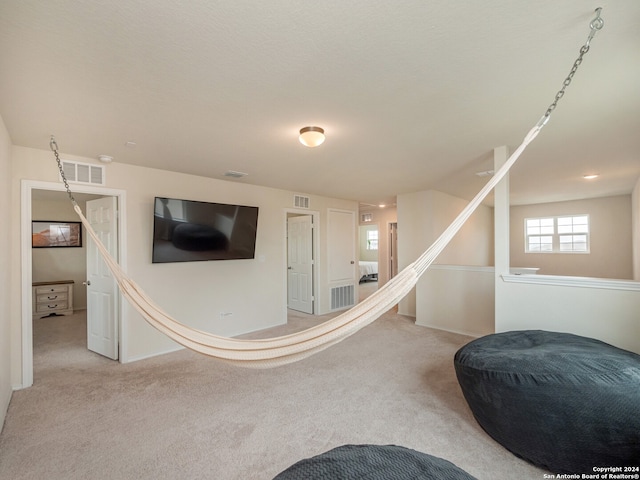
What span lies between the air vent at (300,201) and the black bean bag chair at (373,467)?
4204 mm

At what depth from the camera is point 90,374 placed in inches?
117

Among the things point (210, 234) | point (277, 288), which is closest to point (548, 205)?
point (277, 288)

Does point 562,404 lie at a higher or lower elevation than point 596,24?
lower

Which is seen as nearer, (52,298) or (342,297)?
(52,298)

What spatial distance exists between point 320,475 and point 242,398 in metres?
1.74

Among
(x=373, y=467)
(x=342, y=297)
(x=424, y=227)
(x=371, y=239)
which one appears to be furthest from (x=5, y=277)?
(x=371, y=239)

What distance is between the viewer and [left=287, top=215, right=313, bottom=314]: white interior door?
18.1ft

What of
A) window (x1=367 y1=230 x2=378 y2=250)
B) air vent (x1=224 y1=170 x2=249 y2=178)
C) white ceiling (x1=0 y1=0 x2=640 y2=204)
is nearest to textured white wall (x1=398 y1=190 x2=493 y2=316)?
white ceiling (x1=0 y1=0 x2=640 y2=204)

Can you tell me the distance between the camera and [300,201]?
5137 mm

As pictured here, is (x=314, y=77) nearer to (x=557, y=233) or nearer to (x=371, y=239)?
(x=557, y=233)

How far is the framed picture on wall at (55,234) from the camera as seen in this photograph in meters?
5.48

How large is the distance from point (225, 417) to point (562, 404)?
2119 millimetres

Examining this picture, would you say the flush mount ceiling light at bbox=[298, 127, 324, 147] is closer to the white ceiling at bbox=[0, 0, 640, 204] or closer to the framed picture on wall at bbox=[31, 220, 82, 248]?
the white ceiling at bbox=[0, 0, 640, 204]

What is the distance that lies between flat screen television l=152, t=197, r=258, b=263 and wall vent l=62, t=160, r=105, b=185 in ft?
1.87
